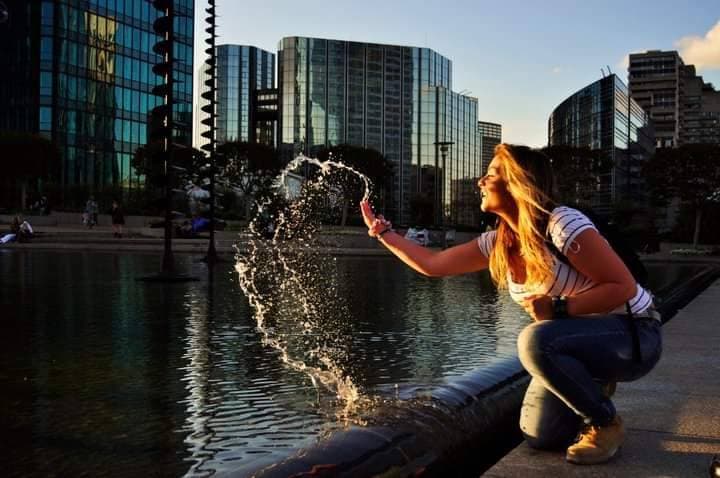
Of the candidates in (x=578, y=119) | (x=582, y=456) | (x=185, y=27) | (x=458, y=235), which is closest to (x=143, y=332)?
(x=582, y=456)

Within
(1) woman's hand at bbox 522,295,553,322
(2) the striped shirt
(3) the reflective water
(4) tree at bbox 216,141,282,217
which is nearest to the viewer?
(2) the striped shirt

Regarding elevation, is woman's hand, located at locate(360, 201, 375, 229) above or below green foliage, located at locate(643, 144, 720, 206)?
below

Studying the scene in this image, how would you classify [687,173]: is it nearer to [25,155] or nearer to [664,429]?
[25,155]

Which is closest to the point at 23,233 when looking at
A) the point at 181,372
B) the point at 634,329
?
the point at 181,372

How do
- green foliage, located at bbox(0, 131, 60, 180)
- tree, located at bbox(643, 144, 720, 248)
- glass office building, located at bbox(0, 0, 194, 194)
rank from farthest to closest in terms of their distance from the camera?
1. glass office building, located at bbox(0, 0, 194, 194)
2. green foliage, located at bbox(0, 131, 60, 180)
3. tree, located at bbox(643, 144, 720, 248)

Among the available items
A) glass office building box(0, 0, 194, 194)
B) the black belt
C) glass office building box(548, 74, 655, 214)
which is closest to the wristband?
the black belt

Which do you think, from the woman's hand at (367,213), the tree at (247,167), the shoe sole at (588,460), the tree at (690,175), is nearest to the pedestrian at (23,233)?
the tree at (247,167)

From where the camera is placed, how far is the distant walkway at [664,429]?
2.81m

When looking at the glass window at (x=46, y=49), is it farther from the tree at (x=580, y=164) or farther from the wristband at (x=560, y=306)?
the wristband at (x=560, y=306)

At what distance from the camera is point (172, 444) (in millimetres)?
3473

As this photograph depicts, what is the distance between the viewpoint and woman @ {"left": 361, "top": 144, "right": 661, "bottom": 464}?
2799 millimetres

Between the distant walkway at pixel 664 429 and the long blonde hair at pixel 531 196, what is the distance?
73 centimetres

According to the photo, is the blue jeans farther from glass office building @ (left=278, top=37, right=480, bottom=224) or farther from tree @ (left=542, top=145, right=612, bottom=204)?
glass office building @ (left=278, top=37, right=480, bottom=224)

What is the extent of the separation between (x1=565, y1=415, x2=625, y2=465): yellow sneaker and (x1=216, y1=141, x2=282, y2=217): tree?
53108 millimetres
